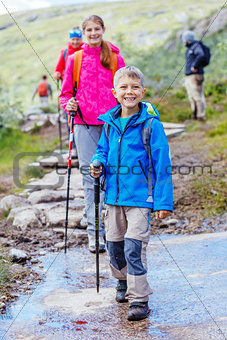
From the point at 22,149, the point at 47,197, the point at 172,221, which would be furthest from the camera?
the point at 22,149

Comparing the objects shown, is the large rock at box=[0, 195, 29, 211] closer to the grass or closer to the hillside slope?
the grass

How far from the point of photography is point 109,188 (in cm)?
360

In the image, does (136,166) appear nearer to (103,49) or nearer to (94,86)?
(94,86)

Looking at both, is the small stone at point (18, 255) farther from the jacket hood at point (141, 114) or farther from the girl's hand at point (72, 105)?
the jacket hood at point (141, 114)

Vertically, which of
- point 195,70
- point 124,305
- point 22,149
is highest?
point 195,70

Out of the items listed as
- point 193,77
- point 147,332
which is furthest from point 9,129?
point 147,332

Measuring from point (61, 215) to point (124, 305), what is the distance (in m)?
2.58

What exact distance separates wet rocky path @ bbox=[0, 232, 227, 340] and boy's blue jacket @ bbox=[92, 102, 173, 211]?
0.79 meters

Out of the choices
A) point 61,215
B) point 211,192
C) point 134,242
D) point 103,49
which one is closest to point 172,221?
point 211,192

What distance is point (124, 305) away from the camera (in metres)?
3.61

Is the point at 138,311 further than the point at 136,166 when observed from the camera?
No

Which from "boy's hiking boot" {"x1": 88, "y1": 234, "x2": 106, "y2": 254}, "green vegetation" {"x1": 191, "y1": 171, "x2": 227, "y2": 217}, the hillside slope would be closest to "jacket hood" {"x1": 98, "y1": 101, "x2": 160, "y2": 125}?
"boy's hiking boot" {"x1": 88, "y1": 234, "x2": 106, "y2": 254}

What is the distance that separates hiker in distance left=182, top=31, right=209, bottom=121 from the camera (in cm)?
1220

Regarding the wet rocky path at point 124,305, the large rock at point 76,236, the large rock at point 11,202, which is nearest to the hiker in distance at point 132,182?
the wet rocky path at point 124,305
